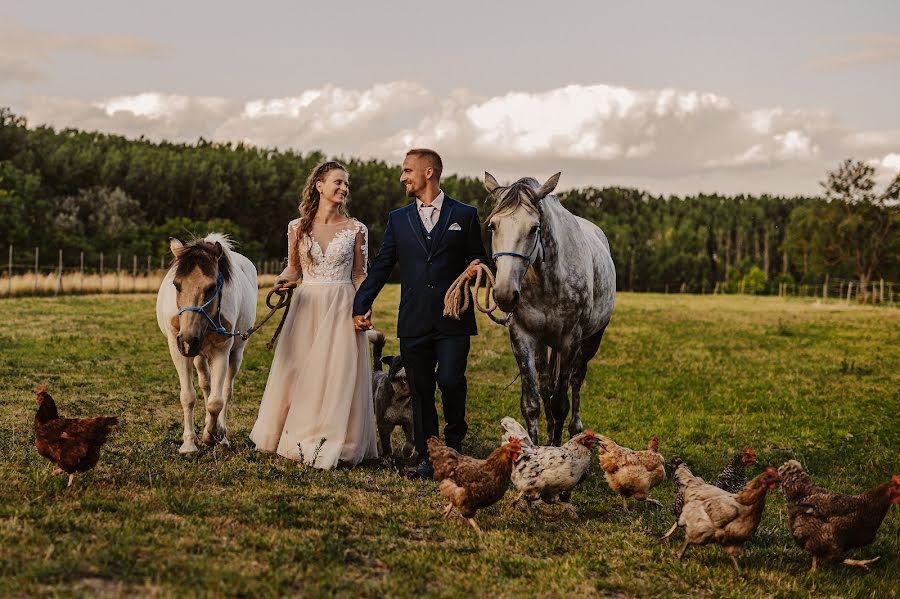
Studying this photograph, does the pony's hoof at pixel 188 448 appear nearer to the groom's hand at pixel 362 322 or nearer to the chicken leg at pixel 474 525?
the groom's hand at pixel 362 322

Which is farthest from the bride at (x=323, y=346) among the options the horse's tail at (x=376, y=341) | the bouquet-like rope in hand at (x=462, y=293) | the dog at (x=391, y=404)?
the bouquet-like rope in hand at (x=462, y=293)

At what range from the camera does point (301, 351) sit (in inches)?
293

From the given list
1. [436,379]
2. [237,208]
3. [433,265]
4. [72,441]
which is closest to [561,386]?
[436,379]

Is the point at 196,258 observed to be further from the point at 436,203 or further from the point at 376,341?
the point at 436,203

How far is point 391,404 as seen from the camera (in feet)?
25.1

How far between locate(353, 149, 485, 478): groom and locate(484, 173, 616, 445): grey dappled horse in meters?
0.40

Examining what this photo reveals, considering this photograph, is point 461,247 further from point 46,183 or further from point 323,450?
point 46,183

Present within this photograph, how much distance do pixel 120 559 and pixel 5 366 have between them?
10.2m

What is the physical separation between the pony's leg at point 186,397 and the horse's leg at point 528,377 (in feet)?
9.67

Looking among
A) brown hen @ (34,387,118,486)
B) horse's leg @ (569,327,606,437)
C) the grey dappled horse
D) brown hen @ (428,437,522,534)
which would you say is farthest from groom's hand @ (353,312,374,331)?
horse's leg @ (569,327,606,437)

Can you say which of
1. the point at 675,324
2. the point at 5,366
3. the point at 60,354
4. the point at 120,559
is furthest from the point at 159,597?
the point at 675,324

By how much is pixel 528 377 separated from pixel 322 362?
184 cm

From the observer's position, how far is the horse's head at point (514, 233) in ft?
19.9

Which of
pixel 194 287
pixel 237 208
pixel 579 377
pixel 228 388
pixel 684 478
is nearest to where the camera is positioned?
pixel 684 478
